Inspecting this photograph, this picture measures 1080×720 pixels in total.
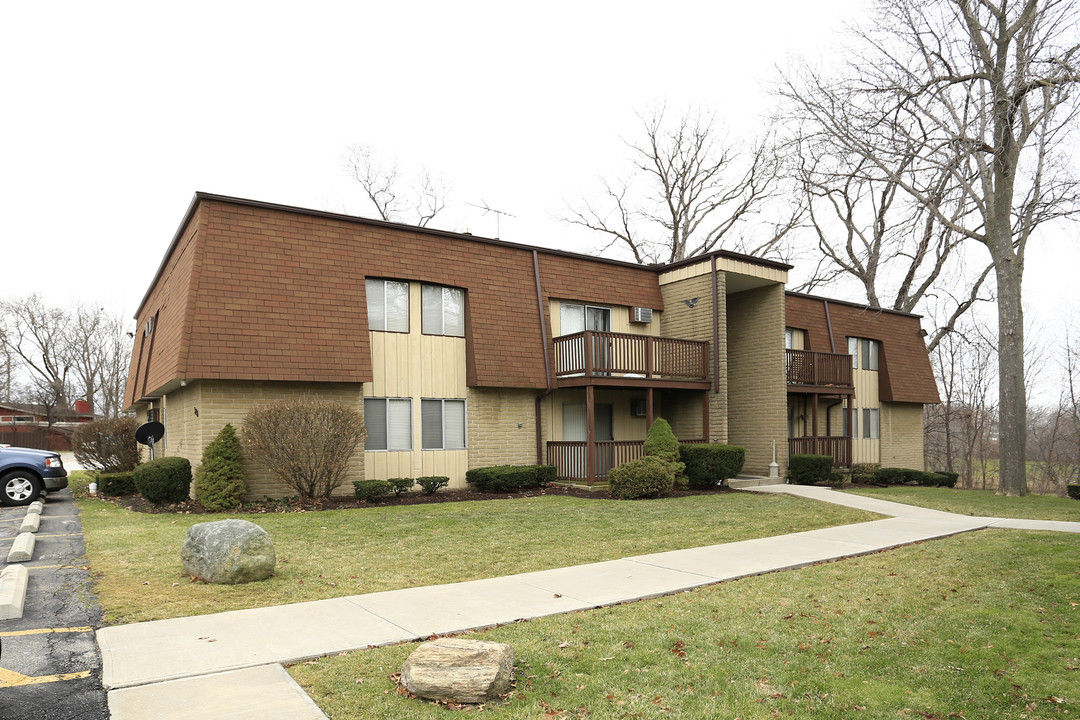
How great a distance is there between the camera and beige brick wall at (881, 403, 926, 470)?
2648cm

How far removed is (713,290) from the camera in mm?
18672

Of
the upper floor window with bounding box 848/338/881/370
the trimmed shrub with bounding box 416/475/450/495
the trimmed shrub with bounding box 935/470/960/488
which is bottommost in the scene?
the trimmed shrub with bounding box 935/470/960/488

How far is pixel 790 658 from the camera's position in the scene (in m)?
4.75

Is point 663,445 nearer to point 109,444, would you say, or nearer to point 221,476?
point 221,476

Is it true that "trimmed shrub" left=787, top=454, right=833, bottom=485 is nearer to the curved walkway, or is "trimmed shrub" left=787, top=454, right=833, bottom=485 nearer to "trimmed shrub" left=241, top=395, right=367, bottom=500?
the curved walkway

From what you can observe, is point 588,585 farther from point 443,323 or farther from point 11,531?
point 443,323

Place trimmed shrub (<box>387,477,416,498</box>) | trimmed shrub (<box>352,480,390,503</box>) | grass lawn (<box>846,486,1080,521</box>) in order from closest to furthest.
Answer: grass lawn (<box>846,486,1080,521</box>) < trimmed shrub (<box>352,480,390,503</box>) < trimmed shrub (<box>387,477,416,498</box>)

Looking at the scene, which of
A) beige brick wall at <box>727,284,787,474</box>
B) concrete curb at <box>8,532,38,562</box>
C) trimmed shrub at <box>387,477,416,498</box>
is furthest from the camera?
beige brick wall at <box>727,284,787,474</box>

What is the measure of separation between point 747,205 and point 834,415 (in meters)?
14.5

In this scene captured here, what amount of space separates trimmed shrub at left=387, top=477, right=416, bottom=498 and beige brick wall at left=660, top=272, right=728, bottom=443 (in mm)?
8616

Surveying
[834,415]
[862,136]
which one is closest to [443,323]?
[862,136]

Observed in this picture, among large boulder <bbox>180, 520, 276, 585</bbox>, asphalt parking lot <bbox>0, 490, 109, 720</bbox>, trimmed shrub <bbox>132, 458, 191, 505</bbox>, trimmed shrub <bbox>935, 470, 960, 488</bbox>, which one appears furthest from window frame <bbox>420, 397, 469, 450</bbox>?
trimmed shrub <bbox>935, 470, 960, 488</bbox>

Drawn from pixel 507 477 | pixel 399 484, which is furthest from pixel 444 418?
pixel 399 484

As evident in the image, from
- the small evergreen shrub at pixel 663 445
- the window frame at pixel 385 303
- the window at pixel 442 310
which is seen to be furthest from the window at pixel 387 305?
the small evergreen shrub at pixel 663 445
